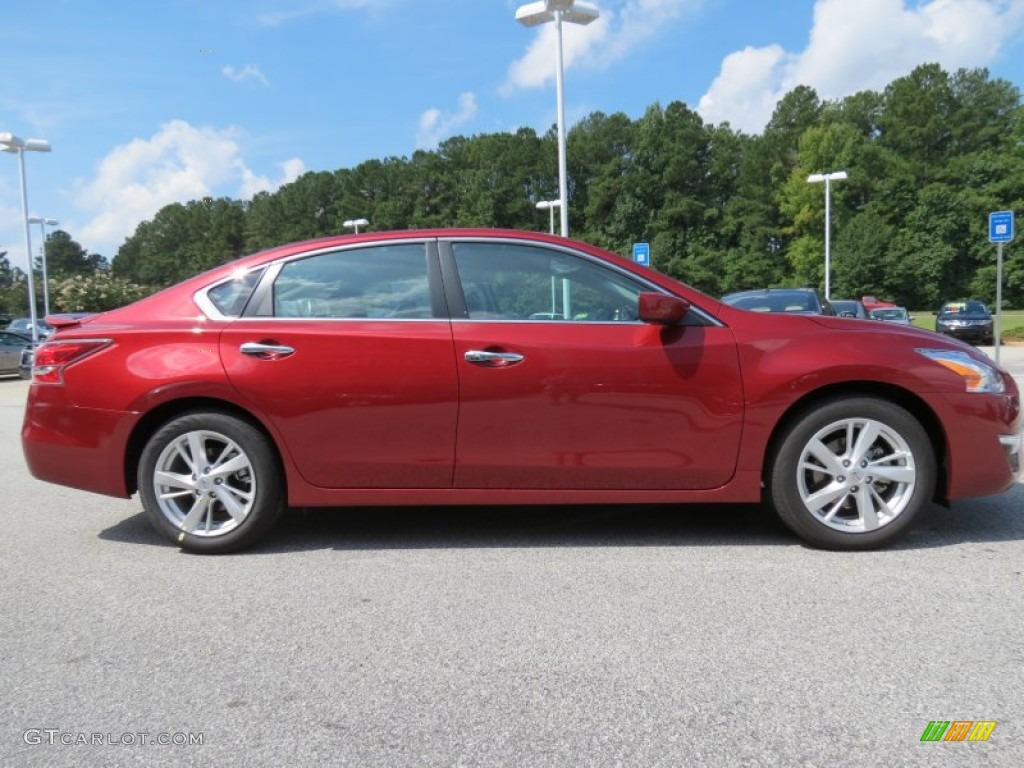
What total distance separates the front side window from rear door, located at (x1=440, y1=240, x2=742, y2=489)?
0.18 feet

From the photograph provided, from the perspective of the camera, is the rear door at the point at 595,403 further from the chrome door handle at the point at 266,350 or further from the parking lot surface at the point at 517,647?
the chrome door handle at the point at 266,350

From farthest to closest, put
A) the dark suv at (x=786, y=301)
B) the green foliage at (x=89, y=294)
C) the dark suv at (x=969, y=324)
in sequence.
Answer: the green foliage at (x=89, y=294) < the dark suv at (x=969, y=324) < the dark suv at (x=786, y=301)

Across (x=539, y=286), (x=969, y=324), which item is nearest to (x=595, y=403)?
(x=539, y=286)

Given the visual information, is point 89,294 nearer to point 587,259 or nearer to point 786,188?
point 587,259

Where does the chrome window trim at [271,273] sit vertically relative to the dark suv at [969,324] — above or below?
above

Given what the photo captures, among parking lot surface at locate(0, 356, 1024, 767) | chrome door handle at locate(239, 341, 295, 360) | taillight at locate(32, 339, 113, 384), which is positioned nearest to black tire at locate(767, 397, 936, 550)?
parking lot surface at locate(0, 356, 1024, 767)

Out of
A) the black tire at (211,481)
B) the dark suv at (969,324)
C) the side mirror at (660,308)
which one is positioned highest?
the side mirror at (660,308)

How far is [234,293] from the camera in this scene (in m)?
4.08

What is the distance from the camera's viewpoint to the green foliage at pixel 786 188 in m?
61.2

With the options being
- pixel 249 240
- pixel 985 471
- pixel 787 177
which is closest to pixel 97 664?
pixel 985 471

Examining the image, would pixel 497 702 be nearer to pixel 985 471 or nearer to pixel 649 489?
pixel 649 489

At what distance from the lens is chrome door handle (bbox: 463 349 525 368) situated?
151 inches

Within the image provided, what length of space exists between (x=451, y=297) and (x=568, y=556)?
1424 mm
